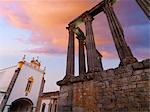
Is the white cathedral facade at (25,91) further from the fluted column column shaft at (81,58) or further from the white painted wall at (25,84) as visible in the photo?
the fluted column column shaft at (81,58)

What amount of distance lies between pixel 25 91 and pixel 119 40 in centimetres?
1980

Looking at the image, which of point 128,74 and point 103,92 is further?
point 103,92

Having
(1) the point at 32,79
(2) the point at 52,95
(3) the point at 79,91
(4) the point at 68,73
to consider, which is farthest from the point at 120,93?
(1) the point at 32,79

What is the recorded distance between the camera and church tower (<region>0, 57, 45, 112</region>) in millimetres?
19719

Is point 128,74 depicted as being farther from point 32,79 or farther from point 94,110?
point 32,79

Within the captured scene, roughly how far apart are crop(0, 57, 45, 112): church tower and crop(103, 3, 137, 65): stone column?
18.2m

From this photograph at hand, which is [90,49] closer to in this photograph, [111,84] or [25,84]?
[111,84]

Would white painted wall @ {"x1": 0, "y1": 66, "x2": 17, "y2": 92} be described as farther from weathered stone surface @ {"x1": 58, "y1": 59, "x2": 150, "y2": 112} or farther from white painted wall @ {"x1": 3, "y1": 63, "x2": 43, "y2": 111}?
weathered stone surface @ {"x1": 58, "y1": 59, "x2": 150, "y2": 112}

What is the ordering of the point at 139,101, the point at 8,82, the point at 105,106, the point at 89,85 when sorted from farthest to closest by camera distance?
the point at 8,82 → the point at 89,85 → the point at 105,106 → the point at 139,101

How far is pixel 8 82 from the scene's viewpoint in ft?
68.6

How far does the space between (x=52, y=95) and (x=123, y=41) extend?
19.0m

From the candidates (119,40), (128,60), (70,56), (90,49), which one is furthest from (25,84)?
(128,60)

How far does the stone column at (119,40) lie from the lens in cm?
472

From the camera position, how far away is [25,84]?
2212 centimetres
